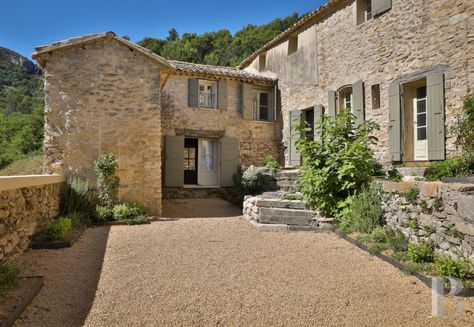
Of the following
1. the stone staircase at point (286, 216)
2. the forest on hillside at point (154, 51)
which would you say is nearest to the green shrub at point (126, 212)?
the stone staircase at point (286, 216)

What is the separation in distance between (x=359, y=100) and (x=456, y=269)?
636 centimetres

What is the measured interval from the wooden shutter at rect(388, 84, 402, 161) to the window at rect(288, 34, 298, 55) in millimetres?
4800

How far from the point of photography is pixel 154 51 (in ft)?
72.7

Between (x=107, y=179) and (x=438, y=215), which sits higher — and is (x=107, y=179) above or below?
above

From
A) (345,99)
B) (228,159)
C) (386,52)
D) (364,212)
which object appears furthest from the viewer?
(228,159)

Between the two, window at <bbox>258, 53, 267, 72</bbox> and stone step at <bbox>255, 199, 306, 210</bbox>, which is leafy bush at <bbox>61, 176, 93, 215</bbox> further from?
window at <bbox>258, 53, 267, 72</bbox>

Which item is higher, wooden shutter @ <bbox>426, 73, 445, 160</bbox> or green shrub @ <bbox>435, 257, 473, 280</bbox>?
wooden shutter @ <bbox>426, 73, 445, 160</bbox>

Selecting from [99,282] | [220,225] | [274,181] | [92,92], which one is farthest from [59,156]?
[274,181]

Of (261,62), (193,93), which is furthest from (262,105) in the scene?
(193,93)

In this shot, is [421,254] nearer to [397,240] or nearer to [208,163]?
[397,240]

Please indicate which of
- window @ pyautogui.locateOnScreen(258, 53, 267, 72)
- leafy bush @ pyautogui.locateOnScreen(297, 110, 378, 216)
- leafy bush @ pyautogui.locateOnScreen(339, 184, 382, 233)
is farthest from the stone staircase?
window @ pyautogui.locateOnScreen(258, 53, 267, 72)

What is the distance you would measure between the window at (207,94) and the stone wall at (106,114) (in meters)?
4.58

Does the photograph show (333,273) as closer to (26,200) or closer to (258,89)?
(26,200)

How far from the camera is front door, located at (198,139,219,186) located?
12.1 metres
